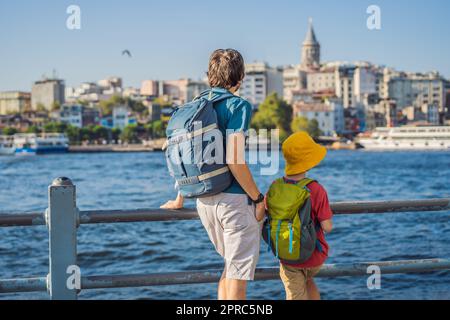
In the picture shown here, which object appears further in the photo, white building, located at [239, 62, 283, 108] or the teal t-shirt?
white building, located at [239, 62, 283, 108]

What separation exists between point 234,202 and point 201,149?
0.21m

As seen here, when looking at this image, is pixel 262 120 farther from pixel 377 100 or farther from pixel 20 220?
pixel 20 220

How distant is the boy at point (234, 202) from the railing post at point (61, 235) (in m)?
0.44

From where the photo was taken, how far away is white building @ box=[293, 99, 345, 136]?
324 feet

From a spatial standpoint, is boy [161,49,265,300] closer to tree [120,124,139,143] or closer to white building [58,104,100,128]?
tree [120,124,139,143]

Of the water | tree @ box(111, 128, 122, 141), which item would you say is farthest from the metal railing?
tree @ box(111, 128, 122, 141)

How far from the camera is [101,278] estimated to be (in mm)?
2928

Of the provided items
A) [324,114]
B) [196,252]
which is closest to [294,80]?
[324,114]

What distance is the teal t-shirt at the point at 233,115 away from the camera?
268cm

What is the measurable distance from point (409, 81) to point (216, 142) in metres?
123

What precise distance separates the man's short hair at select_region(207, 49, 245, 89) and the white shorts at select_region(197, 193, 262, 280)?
0.37 metres

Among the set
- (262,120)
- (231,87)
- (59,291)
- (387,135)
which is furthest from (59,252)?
(262,120)

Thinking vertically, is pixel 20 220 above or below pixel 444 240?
above

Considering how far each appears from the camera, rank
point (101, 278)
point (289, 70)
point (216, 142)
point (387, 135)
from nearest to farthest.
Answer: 1. point (216, 142)
2. point (101, 278)
3. point (387, 135)
4. point (289, 70)
